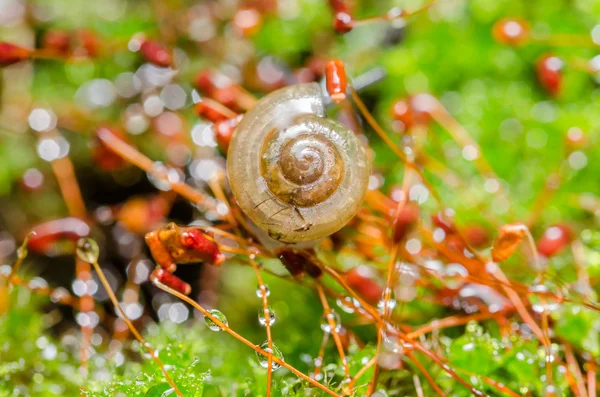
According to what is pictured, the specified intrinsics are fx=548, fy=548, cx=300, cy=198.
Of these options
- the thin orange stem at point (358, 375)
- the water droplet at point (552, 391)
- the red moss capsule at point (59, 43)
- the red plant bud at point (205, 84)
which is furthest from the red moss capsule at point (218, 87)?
the water droplet at point (552, 391)

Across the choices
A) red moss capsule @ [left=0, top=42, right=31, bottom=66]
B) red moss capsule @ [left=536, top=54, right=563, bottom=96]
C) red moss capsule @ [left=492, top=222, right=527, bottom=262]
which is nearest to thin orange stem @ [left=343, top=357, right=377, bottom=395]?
red moss capsule @ [left=492, top=222, right=527, bottom=262]

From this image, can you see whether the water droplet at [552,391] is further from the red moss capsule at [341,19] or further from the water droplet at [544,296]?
the red moss capsule at [341,19]

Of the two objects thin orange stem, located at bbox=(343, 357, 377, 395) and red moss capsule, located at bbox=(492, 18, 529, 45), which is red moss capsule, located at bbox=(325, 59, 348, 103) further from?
red moss capsule, located at bbox=(492, 18, 529, 45)

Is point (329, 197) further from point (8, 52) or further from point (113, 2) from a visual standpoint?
point (113, 2)

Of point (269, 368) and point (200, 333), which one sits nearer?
point (269, 368)

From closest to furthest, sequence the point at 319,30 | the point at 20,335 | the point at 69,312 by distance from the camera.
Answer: the point at 20,335
the point at 69,312
the point at 319,30

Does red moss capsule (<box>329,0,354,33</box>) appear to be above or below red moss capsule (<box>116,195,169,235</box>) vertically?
above

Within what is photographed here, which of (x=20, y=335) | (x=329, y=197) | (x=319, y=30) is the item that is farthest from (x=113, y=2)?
(x=329, y=197)
